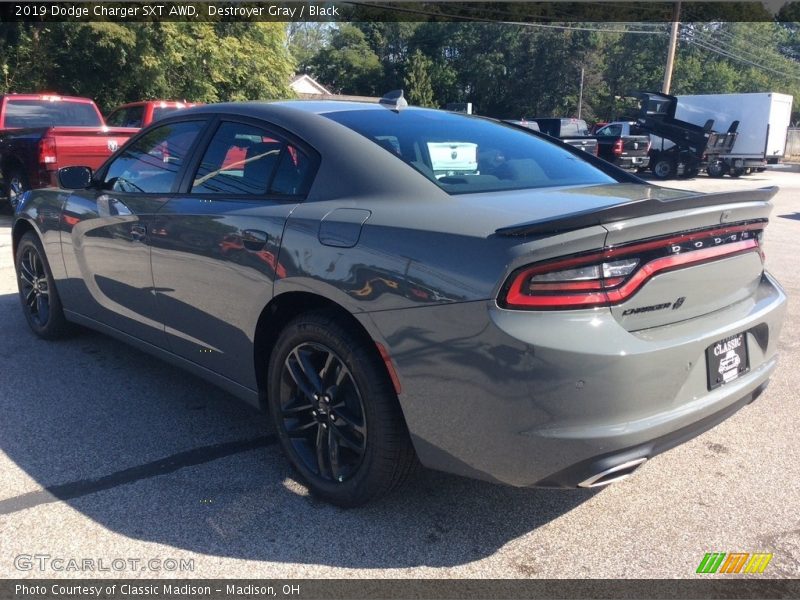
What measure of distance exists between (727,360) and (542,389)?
0.88 meters

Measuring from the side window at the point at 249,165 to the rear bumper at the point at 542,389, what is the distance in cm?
93

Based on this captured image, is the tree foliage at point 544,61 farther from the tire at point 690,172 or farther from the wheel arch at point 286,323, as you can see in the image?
the wheel arch at point 286,323

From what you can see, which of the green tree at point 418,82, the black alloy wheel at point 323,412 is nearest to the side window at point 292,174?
the black alloy wheel at point 323,412

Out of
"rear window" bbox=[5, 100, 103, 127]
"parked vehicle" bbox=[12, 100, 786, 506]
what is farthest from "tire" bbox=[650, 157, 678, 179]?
"parked vehicle" bbox=[12, 100, 786, 506]

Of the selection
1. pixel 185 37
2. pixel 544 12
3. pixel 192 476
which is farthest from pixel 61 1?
pixel 544 12

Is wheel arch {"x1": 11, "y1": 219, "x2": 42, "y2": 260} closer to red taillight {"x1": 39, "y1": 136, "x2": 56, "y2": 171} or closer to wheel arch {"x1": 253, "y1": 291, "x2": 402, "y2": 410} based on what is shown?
wheel arch {"x1": 253, "y1": 291, "x2": 402, "y2": 410}

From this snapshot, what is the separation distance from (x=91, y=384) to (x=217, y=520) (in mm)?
1903

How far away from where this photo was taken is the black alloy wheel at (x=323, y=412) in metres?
2.88

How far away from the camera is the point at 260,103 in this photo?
12.1ft

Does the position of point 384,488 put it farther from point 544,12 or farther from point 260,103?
point 544,12

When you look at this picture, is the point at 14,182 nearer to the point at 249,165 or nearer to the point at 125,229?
the point at 125,229

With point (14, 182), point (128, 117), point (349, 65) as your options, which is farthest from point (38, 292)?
point (349, 65)

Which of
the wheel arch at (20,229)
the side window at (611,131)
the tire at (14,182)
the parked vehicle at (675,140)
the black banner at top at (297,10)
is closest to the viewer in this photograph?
the wheel arch at (20,229)

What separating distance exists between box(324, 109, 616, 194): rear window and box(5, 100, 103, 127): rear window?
32.8 feet
